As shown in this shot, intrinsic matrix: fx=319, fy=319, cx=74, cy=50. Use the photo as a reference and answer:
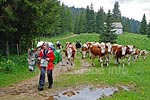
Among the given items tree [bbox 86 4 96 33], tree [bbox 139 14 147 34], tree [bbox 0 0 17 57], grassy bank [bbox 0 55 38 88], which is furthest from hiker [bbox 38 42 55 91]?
tree [bbox 139 14 147 34]

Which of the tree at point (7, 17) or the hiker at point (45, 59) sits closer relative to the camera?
the hiker at point (45, 59)

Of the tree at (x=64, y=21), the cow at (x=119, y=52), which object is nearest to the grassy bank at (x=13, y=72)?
the cow at (x=119, y=52)

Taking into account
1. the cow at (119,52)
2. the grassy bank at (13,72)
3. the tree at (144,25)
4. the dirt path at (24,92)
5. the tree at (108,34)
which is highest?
the tree at (144,25)

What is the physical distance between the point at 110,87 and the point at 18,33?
46.9 feet

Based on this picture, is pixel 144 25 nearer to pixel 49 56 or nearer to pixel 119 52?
pixel 119 52

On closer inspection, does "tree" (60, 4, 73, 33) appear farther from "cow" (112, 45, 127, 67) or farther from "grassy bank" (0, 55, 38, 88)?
"grassy bank" (0, 55, 38, 88)

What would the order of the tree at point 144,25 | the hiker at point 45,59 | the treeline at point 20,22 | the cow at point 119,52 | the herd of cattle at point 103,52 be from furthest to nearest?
the tree at point 144,25, the cow at point 119,52, the treeline at point 20,22, the herd of cattle at point 103,52, the hiker at point 45,59

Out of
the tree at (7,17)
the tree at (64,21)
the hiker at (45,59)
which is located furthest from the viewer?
the tree at (64,21)

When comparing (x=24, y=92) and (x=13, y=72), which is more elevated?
(x=13, y=72)

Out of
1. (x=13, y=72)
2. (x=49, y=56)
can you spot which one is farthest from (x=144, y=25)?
(x=49, y=56)

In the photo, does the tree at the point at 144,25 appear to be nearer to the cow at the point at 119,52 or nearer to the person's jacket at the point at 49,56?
the cow at the point at 119,52

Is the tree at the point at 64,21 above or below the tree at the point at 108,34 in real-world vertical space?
above

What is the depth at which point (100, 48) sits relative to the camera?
2470 cm

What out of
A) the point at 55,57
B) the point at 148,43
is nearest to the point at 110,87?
the point at 55,57
